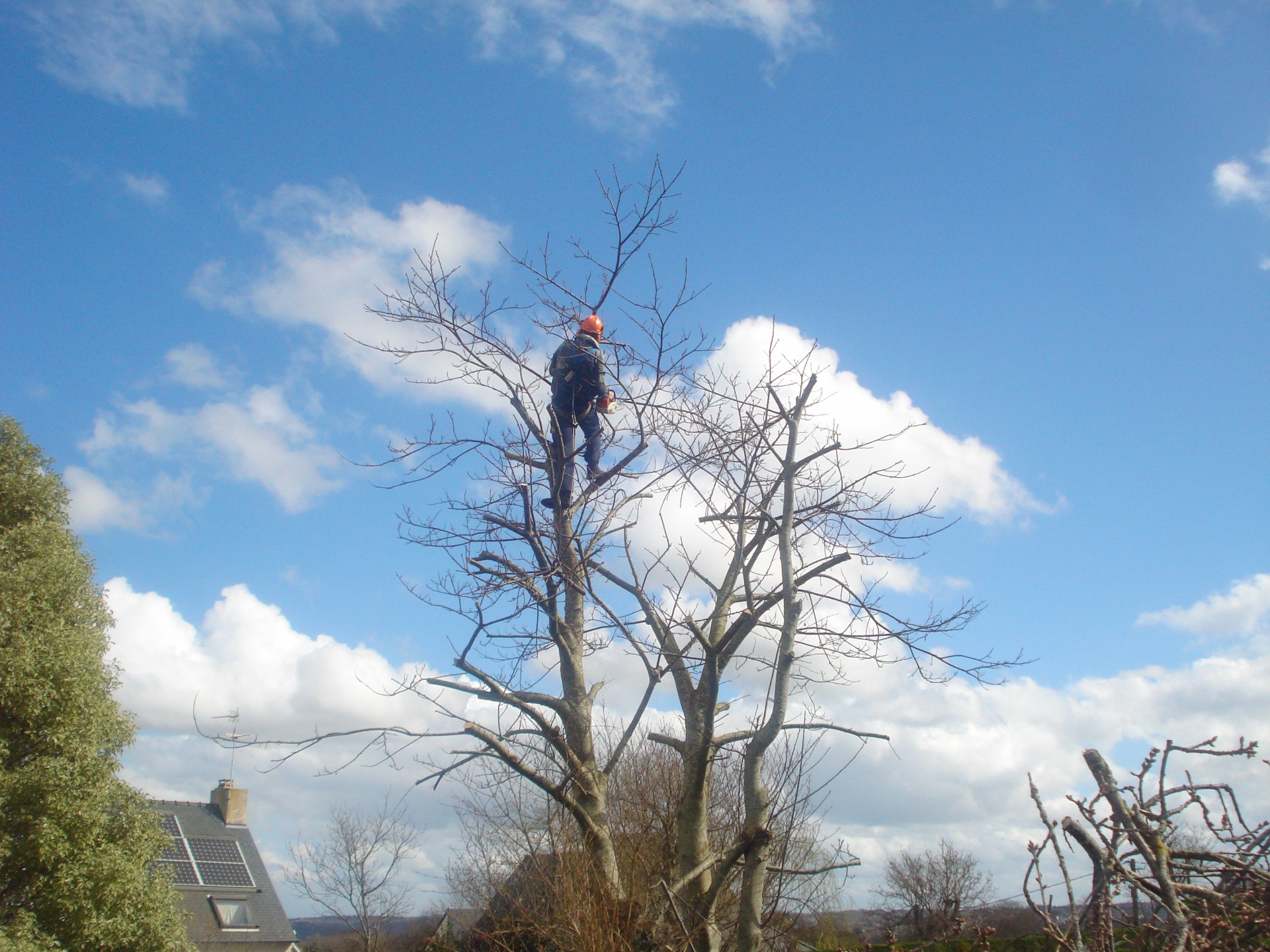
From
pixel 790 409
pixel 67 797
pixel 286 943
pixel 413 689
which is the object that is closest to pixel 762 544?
pixel 790 409

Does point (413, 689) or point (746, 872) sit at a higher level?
point (413, 689)

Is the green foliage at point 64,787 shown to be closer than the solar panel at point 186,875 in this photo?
Yes

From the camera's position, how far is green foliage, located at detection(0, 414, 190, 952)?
40.1ft

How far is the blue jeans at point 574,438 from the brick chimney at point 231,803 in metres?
30.1

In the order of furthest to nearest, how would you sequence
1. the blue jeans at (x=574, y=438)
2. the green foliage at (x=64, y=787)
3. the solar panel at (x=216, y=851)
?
the solar panel at (x=216, y=851)
the green foliage at (x=64, y=787)
the blue jeans at (x=574, y=438)

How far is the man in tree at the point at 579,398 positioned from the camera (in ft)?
19.0

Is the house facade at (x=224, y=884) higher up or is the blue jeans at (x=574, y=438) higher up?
the blue jeans at (x=574, y=438)

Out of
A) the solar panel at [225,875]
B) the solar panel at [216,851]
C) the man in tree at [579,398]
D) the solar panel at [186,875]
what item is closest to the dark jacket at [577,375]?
the man in tree at [579,398]

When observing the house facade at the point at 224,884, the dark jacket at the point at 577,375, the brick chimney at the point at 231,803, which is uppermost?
the dark jacket at the point at 577,375

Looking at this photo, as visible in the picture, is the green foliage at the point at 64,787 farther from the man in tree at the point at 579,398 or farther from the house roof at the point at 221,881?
the house roof at the point at 221,881

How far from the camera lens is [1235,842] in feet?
7.58

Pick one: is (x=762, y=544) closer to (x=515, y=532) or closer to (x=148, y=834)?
(x=515, y=532)

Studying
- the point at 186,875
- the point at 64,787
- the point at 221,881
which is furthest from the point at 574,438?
the point at 221,881

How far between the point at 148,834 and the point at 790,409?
547 inches
